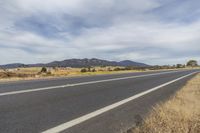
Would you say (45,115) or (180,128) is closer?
(180,128)

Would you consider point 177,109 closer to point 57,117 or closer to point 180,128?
point 180,128

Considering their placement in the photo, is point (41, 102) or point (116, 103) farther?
point (116, 103)

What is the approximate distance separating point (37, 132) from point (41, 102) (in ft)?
12.5

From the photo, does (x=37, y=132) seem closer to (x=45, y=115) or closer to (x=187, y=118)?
(x=45, y=115)

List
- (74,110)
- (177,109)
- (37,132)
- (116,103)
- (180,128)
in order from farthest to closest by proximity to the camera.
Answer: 1. (116,103)
2. (177,109)
3. (74,110)
4. (180,128)
5. (37,132)

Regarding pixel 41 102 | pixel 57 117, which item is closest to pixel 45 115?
pixel 57 117

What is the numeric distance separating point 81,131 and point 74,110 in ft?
8.00

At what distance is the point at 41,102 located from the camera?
383 inches

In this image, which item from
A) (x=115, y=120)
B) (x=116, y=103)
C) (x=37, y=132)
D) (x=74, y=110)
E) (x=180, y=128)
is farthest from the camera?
(x=116, y=103)

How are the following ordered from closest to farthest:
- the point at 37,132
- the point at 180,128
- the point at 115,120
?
1. the point at 37,132
2. the point at 180,128
3. the point at 115,120

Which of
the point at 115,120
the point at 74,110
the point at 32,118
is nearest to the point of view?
the point at 32,118

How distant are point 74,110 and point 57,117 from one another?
1.25 metres

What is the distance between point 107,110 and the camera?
9.24 meters

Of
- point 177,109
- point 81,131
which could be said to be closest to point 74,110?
point 81,131
